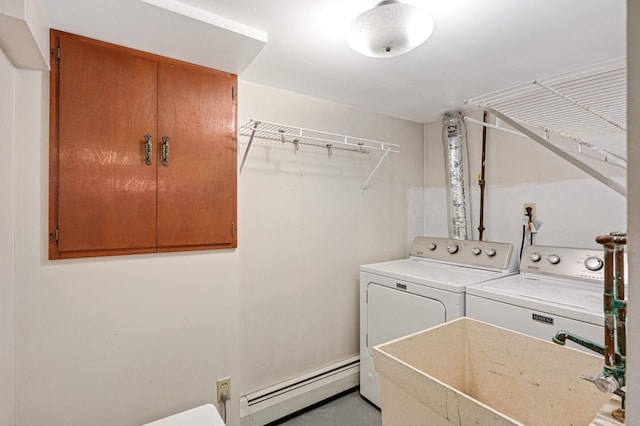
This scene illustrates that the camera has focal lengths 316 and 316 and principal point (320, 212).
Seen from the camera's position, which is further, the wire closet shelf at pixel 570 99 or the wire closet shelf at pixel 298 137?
the wire closet shelf at pixel 298 137

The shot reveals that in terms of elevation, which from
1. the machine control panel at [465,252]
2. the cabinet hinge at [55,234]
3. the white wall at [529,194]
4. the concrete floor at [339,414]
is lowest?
the concrete floor at [339,414]

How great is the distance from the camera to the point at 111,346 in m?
1.54

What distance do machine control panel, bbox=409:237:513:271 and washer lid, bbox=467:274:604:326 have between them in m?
0.18

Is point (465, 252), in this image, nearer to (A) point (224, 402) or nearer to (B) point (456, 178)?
(B) point (456, 178)

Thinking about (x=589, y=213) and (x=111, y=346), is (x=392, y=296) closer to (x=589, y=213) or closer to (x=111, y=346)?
(x=589, y=213)

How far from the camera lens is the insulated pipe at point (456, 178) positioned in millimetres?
2596

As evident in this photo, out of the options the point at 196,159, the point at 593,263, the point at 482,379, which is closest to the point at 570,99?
the point at 482,379

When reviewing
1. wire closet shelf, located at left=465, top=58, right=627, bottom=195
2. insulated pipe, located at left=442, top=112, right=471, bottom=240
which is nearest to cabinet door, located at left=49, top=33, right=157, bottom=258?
wire closet shelf, located at left=465, top=58, right=627, bottom=195

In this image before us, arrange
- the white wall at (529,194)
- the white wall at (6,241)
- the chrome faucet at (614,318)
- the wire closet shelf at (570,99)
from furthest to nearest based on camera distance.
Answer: the white wall at (529,194)
the white wall at (6,241)
the wire closet shelf at (570,99)
the chrome faucet at (614,318)

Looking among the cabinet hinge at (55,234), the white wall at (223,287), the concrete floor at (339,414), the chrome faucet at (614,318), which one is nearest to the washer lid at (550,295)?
the chrome faucet at (614,318)

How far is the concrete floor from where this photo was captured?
7.08ft

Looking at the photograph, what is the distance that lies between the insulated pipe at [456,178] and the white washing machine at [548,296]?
0.55 meters

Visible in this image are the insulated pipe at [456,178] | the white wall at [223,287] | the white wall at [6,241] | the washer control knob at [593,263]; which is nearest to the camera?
the white wall at [6,241]

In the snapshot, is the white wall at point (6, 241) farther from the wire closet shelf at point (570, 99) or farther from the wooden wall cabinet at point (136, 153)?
the wire closet shelf at point (570, 99)
